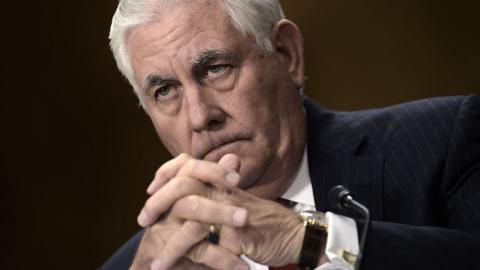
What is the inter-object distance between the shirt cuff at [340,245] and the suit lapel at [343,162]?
1.41 ft

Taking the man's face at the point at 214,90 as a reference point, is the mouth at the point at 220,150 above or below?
below

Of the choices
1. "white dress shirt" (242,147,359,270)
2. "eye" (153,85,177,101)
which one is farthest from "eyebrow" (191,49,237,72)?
"white dress shirt" (242,147,359,270)

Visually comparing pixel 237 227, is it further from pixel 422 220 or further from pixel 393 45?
pixel 393 45

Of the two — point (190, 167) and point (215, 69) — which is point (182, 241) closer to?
point (190, 167)

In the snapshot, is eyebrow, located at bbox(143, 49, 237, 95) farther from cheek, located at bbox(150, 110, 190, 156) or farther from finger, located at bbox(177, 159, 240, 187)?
finger, located at bbox(177, 159, 240, 187)

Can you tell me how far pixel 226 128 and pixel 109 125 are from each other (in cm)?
103

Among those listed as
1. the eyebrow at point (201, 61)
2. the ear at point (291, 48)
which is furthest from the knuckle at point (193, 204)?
the ear at point (291, 48)

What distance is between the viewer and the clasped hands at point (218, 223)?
1.25 metres

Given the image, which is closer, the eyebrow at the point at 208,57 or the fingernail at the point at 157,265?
the fingernail at the point at 157,265

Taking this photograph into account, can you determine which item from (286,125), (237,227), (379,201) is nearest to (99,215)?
(286,125)

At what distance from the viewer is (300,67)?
198 cm

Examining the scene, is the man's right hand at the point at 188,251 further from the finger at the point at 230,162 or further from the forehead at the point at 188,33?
the forehead at the point at 188,33

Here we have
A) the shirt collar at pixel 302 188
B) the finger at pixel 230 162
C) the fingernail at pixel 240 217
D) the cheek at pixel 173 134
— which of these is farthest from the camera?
the shirt collar at pixel 302 188

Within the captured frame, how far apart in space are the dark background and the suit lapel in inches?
30.7
